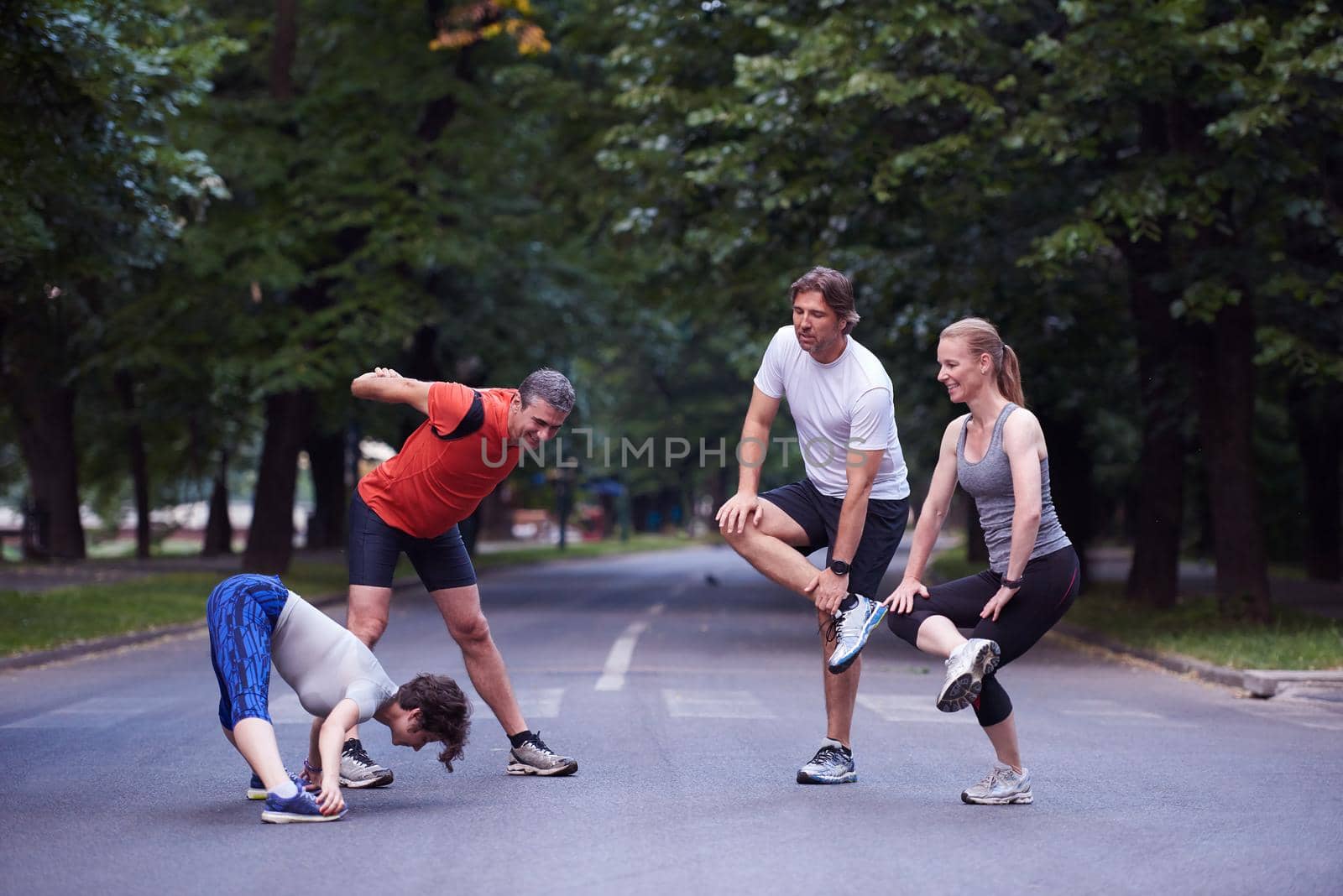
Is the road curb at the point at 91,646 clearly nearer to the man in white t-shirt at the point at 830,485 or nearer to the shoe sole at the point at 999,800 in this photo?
the man in white t-shirt at the point at 830,485

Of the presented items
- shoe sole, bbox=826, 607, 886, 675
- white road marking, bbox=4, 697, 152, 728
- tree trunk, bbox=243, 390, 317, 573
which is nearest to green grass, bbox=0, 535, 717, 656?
tree trunk, bbox=243, 390, 317, 573

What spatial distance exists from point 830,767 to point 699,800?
0.71m

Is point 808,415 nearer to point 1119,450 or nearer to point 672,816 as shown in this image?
point 672,816

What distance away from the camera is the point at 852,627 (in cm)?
673

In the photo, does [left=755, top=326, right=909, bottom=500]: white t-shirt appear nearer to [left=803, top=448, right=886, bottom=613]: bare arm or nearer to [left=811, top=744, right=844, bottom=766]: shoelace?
[left=803, top=448, right=886, bottom=613]: bare arm

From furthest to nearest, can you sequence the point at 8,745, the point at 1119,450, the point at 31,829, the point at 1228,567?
the point at 1119,450 < the point at 1228,567 < the point at 8,745 < the point at 31,829

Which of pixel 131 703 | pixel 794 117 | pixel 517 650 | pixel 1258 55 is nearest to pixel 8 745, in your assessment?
pixel 131 703

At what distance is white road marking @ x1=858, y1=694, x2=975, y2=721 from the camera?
402 inches

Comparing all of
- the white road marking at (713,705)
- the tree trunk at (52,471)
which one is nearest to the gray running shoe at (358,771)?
the white road marking at (713,705)

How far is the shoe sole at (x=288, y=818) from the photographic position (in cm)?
608

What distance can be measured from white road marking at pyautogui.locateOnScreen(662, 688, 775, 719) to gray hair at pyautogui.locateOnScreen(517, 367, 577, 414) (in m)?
3.79

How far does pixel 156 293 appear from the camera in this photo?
23.4m

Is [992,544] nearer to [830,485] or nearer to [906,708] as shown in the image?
[830,485]

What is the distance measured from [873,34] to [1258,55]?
3377 millimetres
